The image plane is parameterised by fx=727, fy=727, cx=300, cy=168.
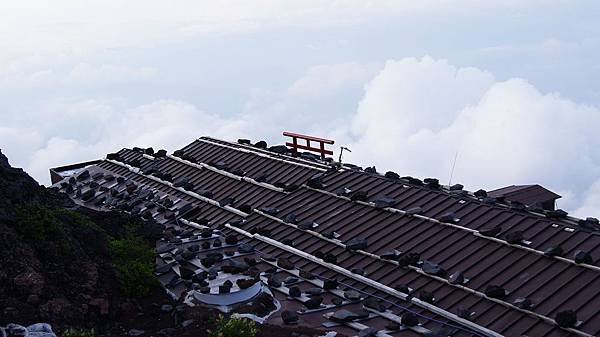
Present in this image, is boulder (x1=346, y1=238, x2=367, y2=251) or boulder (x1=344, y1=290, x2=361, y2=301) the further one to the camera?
boulder (x1=346, y1=238, x2=367, y2=251)

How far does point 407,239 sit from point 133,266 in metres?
8.32

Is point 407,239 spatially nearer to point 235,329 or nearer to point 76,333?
point 235,329

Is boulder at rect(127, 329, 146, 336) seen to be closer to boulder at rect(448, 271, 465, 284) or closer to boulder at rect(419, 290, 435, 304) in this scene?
boulder at rect(419, 290, 435, 304)

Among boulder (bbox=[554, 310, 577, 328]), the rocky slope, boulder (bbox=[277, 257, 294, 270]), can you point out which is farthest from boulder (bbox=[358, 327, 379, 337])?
boulder (bbox=[277, 257, 294, 270])

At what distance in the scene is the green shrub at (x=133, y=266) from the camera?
1770 centimetres

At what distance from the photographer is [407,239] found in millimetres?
21984

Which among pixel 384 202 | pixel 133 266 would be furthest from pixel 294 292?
pixel 384 202

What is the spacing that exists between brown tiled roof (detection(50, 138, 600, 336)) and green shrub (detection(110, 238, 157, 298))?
339cm

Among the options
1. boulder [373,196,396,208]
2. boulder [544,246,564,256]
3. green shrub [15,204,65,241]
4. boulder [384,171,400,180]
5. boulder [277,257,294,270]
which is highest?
boulder [384,171,400,180]

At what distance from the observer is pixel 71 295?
52.9 ft

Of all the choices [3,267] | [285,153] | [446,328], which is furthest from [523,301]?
[285,153]

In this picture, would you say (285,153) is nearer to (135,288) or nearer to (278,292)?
(278,292)

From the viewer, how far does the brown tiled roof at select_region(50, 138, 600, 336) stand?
692 inches

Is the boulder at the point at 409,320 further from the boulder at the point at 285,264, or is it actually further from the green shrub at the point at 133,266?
the green shrub at the point at 133,266
